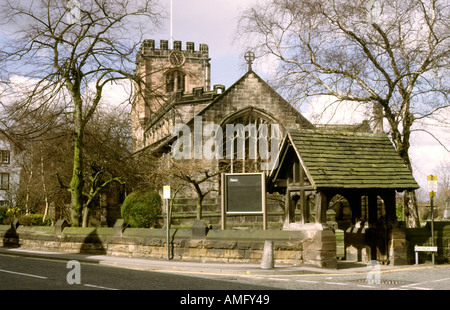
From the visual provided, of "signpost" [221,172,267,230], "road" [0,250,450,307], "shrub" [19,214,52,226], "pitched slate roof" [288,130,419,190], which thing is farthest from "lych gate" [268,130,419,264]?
"shrub" [19,214,52,226]

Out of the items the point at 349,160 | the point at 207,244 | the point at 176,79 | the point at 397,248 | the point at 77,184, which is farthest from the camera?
the point at 176,79

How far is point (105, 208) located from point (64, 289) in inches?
1107

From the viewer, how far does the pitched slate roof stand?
52.7 ft

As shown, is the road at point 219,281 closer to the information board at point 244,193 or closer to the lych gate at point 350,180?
the lych gate at point 350,180

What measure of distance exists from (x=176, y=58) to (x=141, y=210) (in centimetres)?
4256

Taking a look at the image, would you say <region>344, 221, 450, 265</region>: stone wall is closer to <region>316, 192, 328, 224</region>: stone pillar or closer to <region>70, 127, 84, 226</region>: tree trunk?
<region>316, 192, 328, 224</region>: stone pillar

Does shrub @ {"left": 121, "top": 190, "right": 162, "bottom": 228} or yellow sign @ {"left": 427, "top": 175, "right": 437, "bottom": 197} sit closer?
yellow sign @ {"left": 427, "top": 175, "right": 437, "bottom": 197}

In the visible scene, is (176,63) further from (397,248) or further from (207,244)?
(397,248)

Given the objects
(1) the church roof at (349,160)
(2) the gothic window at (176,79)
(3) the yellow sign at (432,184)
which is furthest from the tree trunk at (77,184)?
(2) the gothic window at (176,79)

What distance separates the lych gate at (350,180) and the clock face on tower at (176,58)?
52183mm

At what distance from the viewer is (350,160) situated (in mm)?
17125

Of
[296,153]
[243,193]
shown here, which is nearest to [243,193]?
[243,193]

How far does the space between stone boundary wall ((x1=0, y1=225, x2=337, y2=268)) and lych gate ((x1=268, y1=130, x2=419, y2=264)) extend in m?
0.74

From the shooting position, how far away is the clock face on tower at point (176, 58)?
68.4m
